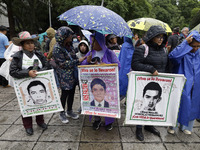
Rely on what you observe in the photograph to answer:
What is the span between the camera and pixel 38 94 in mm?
2586

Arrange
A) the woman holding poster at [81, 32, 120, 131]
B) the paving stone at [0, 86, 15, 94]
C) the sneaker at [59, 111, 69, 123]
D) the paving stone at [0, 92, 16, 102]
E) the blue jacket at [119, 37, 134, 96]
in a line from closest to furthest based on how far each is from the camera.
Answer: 1. the woman holding poster at [81, 32, 120, 131]
2. the sneaker at [59, 111, 69, 123]
3. the blue jacket at [119, 37, 134, 96]
4. the paving stone at [0, 92, 16, 102]
5. the paving stone at [0, 86, 15, 94]

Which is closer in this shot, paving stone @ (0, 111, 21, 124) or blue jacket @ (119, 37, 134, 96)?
paving stone @ (0, 111, 21, 124)

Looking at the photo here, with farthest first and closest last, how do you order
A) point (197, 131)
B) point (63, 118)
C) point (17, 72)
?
point (63, 118)
point (197, 131)
point (17, 72)

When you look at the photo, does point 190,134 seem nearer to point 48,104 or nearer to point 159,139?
point 159,139

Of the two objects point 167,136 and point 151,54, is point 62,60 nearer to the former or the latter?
point 151,54

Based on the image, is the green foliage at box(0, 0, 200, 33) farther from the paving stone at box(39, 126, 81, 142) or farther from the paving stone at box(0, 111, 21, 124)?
the paving stone at box(39, 126, 81, 142)

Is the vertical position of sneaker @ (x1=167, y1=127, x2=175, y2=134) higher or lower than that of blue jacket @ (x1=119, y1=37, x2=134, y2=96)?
lower

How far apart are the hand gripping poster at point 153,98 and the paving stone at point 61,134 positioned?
997 mm

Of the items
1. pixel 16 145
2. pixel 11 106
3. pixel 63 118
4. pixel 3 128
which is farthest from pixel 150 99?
pixel 11 106

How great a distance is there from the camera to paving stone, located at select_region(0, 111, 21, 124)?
3221 mm

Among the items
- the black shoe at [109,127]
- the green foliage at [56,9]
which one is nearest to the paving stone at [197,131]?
the black shoe at [109,127]

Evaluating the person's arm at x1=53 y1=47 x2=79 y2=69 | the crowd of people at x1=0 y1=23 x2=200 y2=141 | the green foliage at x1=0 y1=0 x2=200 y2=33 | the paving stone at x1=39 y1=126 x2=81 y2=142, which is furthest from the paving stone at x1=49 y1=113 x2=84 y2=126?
the green foliage at x1=0 y1=0 x2=200 y2=33

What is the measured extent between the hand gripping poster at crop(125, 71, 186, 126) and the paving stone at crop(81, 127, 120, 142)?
461 mm

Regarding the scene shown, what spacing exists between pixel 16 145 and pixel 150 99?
7.71ft
